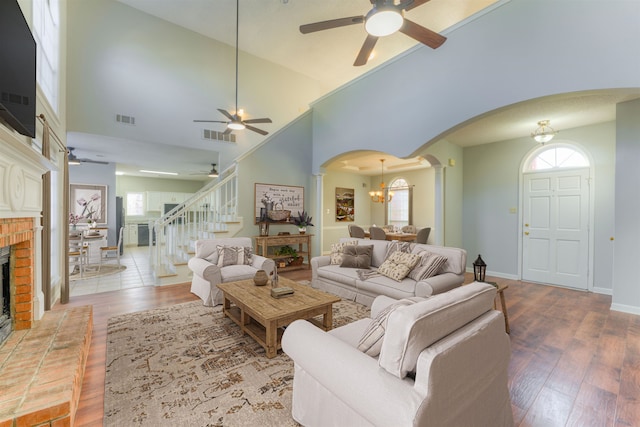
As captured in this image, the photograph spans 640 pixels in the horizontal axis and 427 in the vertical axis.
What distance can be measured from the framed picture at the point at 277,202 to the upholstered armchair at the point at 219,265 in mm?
1315

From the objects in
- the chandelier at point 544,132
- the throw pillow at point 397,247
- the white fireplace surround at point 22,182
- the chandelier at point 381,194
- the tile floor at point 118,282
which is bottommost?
the tile floor at point 118,282

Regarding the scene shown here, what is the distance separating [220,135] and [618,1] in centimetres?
631

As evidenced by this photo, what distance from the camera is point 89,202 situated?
22.5ft

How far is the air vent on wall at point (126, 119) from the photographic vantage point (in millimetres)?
4928

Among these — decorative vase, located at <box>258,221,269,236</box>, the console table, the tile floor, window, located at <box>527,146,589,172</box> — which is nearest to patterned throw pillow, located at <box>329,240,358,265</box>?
the console table

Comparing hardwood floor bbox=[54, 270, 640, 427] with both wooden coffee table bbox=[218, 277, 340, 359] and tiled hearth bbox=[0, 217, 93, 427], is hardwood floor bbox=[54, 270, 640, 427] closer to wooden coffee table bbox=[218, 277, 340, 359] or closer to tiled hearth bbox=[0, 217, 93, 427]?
tiled hearth bbox=[0, 217, 93, 427]

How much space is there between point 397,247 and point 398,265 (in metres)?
0.43

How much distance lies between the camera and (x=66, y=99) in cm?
448

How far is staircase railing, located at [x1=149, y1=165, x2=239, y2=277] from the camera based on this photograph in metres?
4.63

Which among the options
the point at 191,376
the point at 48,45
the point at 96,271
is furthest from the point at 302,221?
the point at 48,45

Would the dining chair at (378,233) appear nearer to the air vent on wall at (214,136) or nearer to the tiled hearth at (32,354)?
the air vent on wall at (214,136)

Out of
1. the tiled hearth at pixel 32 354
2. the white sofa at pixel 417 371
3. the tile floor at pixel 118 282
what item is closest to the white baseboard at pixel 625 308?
the white sofa at pixel 417 371

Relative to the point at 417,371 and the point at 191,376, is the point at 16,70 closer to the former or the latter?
the point at 191,376

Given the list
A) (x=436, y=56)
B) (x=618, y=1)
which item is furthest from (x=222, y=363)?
(x=618, y=1)
